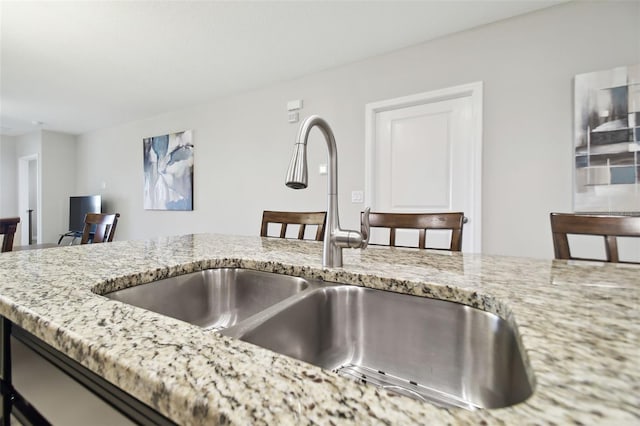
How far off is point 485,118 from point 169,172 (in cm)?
395

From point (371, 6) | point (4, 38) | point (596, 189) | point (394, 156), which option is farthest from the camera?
point (394, 156)

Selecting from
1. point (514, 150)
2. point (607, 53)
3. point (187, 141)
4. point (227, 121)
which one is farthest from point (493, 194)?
point (187, 141)

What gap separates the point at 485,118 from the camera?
2.27 metres

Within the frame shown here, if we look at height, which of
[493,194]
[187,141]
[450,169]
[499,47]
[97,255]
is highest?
[499,47]

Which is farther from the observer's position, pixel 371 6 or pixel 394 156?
pixel 394 156

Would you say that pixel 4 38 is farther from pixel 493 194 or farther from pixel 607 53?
pixel 607 53

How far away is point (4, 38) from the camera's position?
93.8 inches

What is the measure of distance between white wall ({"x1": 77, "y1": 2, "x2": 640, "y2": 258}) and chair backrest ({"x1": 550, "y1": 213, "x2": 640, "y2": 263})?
1200 millimetres

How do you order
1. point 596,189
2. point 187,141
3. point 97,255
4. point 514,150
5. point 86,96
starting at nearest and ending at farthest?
point 97,255
point 596,189
point 514,150
point 86,96
point 187,141

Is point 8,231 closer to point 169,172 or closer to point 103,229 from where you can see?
point 103,229

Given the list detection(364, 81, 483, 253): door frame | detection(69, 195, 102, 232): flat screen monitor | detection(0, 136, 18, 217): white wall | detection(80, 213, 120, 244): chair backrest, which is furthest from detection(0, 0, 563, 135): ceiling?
detection(0, 136, 18, 217): white wall

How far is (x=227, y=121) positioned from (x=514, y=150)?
3.13m

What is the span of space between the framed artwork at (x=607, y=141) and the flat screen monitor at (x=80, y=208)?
6.26 metres

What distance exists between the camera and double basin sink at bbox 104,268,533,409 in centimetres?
53
